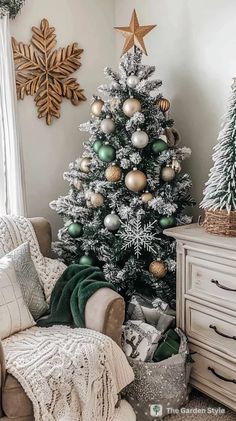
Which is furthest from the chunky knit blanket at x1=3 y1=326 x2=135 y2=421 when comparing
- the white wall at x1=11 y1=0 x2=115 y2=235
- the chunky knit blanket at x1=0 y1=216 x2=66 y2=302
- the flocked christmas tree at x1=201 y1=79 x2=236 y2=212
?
the white wall at x1=11 y1=0 x2=115 y2=235

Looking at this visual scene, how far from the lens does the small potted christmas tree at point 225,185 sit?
2262 mm

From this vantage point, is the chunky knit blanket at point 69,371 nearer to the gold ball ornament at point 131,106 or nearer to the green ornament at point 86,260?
the green ornament at point 86,260

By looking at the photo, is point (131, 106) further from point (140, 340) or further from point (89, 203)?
point (140, 340)

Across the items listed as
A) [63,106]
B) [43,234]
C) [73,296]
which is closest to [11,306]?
[73,296]

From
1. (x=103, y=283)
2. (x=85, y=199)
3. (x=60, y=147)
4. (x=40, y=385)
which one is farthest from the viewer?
(x=60, y=147)

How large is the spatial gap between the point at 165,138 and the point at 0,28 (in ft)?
3.86

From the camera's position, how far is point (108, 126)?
263cm

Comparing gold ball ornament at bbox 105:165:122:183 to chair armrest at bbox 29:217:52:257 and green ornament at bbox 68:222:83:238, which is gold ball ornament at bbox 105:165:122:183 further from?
chair armrest at bbox 29:217:52:257

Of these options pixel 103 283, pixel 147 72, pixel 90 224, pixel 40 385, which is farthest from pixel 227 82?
pixel 40 385

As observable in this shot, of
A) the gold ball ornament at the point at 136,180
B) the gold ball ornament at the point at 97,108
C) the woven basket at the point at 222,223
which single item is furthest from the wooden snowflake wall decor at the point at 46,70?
the woven basket at the point at 222,223

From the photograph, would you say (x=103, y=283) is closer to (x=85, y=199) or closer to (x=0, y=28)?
(x=85, y=199)

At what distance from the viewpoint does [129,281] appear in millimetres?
2689

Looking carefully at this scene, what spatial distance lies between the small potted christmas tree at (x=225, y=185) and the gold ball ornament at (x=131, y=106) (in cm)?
50

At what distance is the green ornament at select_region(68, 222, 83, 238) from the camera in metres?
2.80
